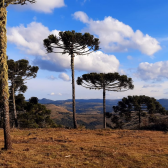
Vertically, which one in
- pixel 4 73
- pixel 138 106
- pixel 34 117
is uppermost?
pixel 4 73

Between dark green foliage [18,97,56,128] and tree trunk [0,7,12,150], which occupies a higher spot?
tree trunk [0,7,12,150]

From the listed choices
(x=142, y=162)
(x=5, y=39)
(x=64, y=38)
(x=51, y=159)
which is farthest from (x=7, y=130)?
(x=64, y=38)

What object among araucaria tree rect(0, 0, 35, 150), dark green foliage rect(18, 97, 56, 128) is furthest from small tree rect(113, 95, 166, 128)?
araucaria tree rect(0, 0, 35, 150)

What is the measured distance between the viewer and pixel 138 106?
3331cm

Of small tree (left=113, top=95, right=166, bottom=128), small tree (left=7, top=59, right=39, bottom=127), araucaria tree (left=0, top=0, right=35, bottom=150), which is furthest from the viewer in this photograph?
small tree (left=113, top=95, right=166, bottom=128)

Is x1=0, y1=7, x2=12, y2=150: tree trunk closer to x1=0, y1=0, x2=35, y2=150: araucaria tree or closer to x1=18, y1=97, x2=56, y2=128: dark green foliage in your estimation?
x1=0, y1=0, x2=35, y2=150: araucaria tree

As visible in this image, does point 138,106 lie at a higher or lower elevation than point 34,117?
higher

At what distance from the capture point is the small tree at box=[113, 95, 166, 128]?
3328cm

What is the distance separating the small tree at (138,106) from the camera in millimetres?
33281

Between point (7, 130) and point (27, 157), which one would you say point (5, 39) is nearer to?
point (7, 130)

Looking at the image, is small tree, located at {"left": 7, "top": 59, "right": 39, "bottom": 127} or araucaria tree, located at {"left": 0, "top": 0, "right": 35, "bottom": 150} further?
small tree, located at {"left": 7, "top": 59, "right": 39, "bottom": 127}

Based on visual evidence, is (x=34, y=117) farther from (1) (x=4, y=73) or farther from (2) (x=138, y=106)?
(1) (x=4, y=73)

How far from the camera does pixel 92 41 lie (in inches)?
868

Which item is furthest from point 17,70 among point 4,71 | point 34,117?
point 4,71
